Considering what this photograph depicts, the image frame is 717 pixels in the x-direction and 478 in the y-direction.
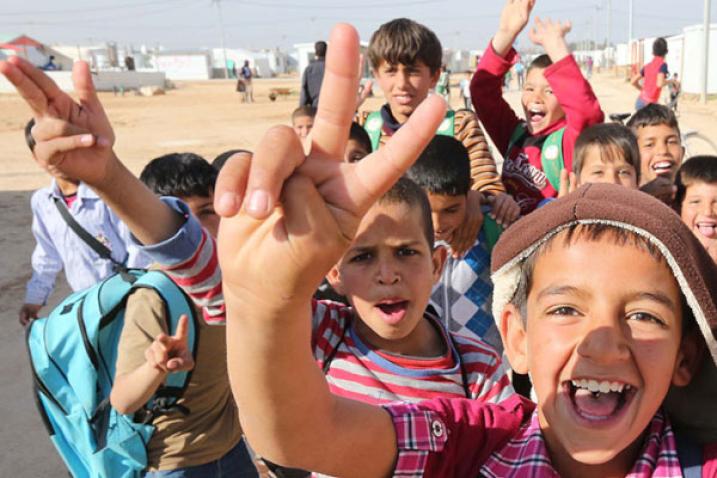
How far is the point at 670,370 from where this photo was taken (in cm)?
117

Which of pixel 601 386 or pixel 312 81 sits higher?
pixel 312 81

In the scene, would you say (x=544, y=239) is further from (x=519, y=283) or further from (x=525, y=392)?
(x=525, y=392)

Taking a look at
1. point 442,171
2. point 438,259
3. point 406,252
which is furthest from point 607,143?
point 406,252

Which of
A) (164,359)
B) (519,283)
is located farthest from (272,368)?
(164,359)

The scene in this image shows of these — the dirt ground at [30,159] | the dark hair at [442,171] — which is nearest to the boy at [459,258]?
the dark hair at [442,171]

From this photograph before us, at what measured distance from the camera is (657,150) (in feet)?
11.7

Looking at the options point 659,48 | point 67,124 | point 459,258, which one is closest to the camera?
point 67,124

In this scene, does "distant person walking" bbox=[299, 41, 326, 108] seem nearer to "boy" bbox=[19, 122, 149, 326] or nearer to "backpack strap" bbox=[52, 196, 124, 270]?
"boy" bbox=[19, 122, 149, 326]

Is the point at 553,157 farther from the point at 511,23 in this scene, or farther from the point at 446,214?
the point at 446,214

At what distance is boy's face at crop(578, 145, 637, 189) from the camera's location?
9.15 feet

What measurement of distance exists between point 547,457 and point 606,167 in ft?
6.12

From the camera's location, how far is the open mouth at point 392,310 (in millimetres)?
1740

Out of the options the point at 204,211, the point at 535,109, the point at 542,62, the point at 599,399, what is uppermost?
the point at 542,62

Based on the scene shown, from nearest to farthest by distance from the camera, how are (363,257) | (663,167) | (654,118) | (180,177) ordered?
(363,257), (180,177), (663,167), (654,118)
